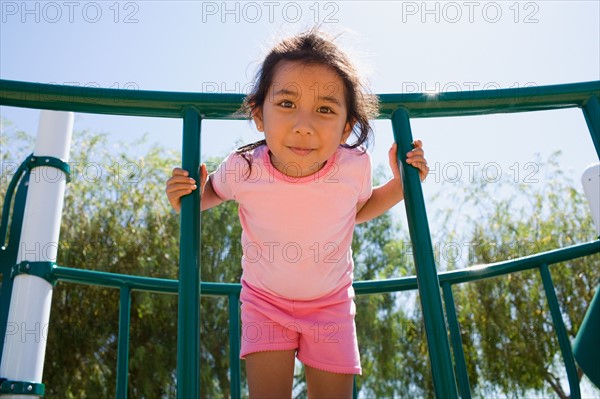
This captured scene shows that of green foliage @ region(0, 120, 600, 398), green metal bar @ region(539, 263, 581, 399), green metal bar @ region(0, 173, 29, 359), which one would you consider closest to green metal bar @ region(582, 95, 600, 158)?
green metal bar @ region(539, 263, 581, 399)

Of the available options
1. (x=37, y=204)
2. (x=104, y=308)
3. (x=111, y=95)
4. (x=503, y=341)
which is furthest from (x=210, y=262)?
(x=111, y=95)

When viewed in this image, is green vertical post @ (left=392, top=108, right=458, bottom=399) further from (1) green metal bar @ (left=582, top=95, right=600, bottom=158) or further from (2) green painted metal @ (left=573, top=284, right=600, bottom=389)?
(2) green painted metal @ (left=573, top=284, right=600, bottom=389)

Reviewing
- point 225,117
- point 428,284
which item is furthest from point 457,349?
point 225,117

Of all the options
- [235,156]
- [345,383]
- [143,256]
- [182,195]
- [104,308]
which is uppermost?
[143,256]

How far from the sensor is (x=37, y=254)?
1.93 meters

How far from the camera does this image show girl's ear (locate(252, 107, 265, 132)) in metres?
1.48

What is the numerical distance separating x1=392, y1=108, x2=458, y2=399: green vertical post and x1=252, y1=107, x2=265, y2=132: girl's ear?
477mm

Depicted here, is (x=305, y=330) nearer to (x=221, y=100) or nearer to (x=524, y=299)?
(x=221, y=100)

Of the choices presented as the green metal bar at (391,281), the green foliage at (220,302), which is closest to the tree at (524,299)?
the green foliage at (220,302)

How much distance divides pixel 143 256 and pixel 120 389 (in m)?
7.85

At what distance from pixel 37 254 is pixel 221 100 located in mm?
1108

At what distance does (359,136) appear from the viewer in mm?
1651

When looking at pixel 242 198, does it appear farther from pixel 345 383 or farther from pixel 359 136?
pixel 345 383

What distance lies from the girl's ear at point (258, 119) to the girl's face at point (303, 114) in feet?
0.08
